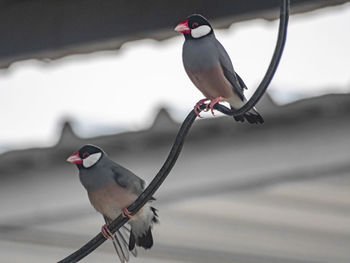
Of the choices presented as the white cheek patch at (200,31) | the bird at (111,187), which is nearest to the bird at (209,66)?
the white cheek patch at (200,31)

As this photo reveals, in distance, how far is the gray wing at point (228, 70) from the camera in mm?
1268

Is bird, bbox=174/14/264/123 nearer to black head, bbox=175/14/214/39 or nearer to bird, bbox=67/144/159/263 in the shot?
black head, bbox=175/14/214/39

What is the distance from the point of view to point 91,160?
4.29 feet

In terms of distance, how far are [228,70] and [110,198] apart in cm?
21

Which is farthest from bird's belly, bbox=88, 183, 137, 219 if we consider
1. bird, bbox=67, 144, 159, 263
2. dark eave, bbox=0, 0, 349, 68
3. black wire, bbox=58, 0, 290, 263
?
dark eave, bbox=0, 0, 349, 68

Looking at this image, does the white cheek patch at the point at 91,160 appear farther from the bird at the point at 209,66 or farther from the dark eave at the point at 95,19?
the dark eave at the point at 95,19

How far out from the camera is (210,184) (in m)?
2.67

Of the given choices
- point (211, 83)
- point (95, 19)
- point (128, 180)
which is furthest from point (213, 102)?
point (95, 19)

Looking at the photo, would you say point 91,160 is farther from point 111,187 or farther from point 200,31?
point 200,31

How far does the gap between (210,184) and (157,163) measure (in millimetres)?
143

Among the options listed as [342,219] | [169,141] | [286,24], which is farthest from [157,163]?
[286,24]

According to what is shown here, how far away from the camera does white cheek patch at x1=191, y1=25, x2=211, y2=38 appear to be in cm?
126

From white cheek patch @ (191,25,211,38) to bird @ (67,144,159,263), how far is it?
174mm

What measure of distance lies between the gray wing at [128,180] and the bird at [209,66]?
0.15 meters
